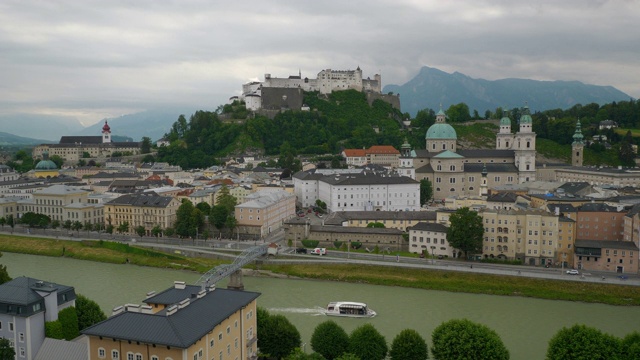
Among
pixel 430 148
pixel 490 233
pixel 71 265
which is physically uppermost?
pixel 430 148

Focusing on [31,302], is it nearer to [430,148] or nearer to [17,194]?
[17,194]

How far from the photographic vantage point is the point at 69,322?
14297 mm

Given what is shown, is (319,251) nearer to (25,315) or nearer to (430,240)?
(430,240)

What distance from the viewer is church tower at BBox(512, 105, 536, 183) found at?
47.1 meters

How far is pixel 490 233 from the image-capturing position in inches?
1031

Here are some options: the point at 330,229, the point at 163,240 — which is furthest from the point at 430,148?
the point at 163,240

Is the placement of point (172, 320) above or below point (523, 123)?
below

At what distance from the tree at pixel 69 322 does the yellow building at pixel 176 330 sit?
2.53m

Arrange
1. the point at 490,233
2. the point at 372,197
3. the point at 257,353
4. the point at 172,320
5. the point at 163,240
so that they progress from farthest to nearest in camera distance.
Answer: the point at 372,197, the point at 163,240, the point at 490,233, the point at 257,353, the point at 172,320

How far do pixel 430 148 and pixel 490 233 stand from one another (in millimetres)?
A: 25906

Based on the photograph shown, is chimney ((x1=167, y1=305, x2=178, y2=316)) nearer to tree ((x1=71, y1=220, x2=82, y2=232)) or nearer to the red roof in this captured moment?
tree ((x1=71, y1=220, x2=82, y2=232))

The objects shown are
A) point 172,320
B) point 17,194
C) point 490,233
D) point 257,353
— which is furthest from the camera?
point 17,194

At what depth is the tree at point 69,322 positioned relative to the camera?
14.1m

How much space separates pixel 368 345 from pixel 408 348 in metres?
1.03
